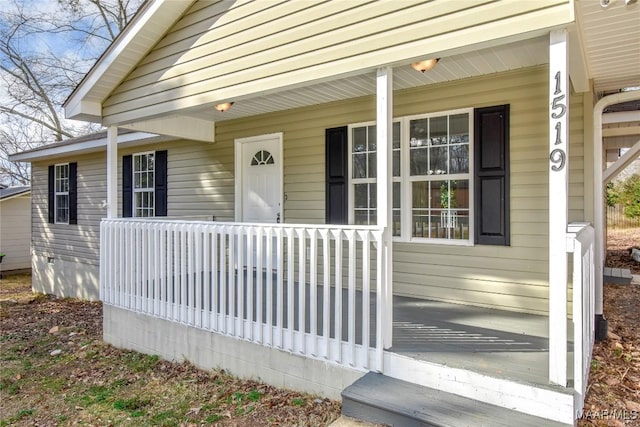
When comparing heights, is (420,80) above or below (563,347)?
above

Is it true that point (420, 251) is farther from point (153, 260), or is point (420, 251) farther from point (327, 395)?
point (153, 260)

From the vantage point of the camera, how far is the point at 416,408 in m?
2.53

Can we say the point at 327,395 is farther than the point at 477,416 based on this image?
Yes

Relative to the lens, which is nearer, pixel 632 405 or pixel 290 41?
pixel 632 405

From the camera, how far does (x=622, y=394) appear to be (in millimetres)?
2920

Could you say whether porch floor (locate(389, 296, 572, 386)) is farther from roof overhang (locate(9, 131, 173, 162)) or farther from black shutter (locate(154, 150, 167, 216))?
black shutter (locate(154, 150, 167, 216))

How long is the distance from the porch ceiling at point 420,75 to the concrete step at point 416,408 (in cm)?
237

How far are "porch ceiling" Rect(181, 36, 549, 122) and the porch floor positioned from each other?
216cm

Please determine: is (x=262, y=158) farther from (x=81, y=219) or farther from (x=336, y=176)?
(x=81, y=219)

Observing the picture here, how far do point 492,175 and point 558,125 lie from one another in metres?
1.78

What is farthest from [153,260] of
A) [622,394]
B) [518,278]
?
[622,394]

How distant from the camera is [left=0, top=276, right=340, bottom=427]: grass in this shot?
328 cm

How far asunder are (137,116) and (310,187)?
2.37 m

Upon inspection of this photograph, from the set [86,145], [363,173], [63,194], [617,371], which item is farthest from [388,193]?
[63,194]
